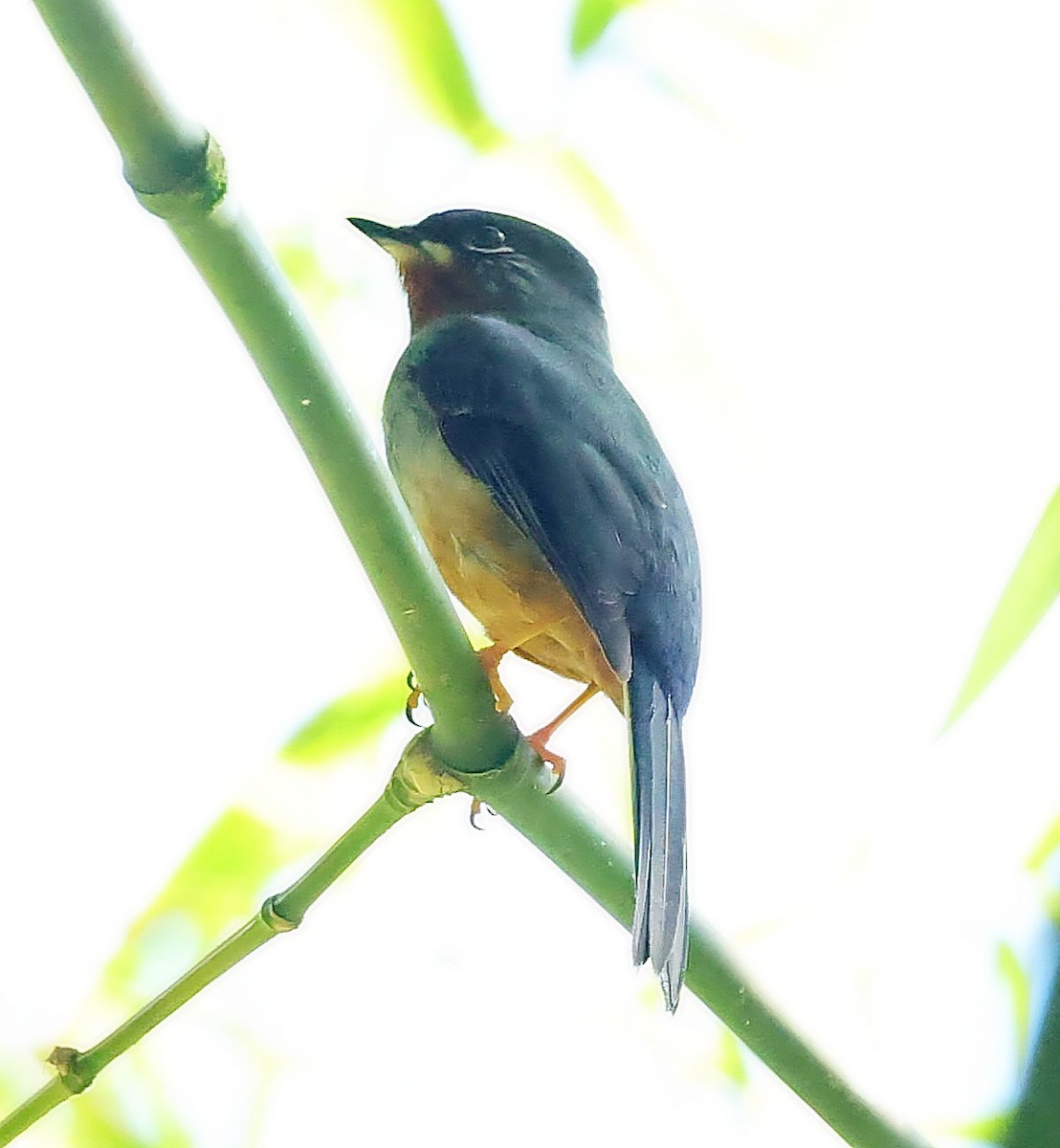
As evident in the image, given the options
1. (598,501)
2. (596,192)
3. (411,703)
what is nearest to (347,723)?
(411,703)

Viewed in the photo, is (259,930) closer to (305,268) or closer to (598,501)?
(598,501)

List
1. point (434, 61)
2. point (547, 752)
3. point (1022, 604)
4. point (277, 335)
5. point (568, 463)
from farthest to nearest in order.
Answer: point (547, 752)
point (568, 463)
point (434, 61)
point (1022, 604)
point (277, 335)

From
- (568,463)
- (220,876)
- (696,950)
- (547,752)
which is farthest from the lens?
(547,752)

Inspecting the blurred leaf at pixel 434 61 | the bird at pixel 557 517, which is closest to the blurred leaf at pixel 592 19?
the blurred leaf at pixel 434 61

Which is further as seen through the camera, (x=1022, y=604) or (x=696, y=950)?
(x=696, y=950)

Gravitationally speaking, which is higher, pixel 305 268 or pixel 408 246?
pixel 305 268

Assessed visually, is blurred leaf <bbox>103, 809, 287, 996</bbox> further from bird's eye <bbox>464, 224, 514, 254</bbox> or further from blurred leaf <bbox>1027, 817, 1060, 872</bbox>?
bird's eye <bbox>464, 224, 514, 254</bbox>

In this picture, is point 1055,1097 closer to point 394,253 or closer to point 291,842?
point 291,842
